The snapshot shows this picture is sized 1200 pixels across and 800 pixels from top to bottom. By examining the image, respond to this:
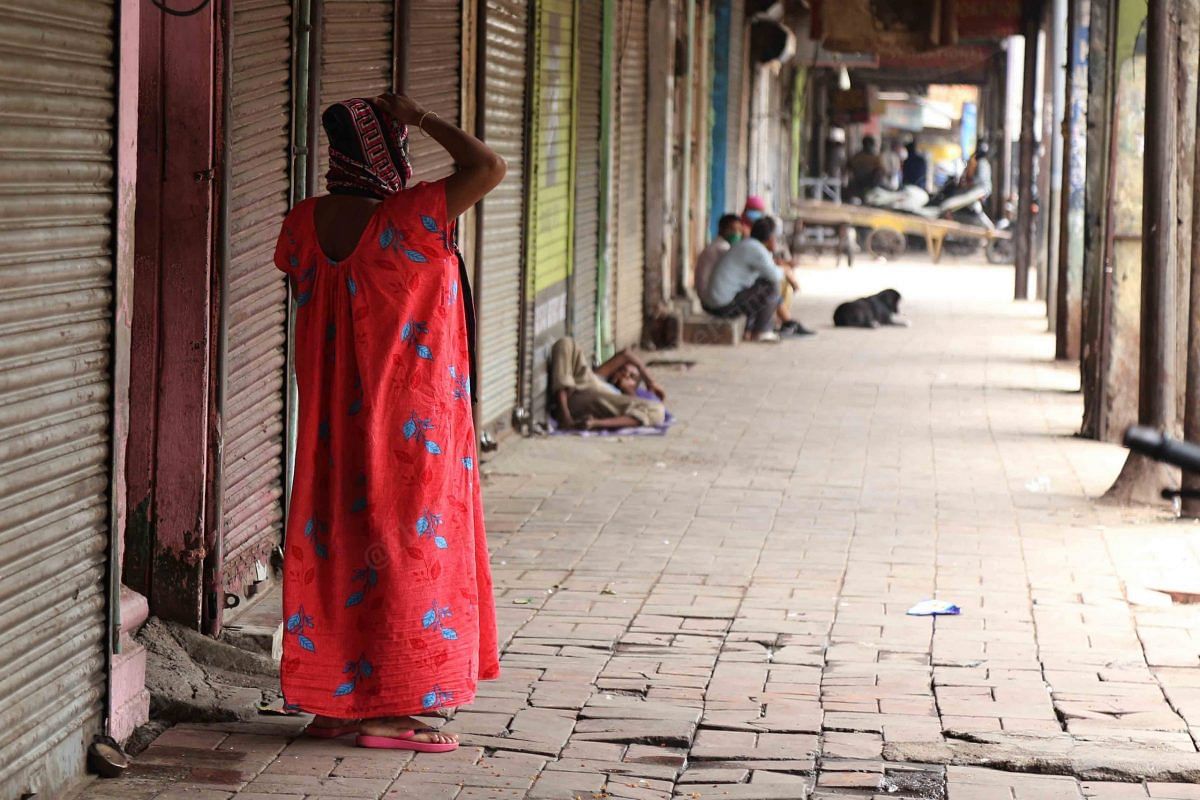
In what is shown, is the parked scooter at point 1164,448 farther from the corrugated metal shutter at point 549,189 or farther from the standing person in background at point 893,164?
the standing person in background at point 893,164

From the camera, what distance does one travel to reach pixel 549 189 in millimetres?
10727

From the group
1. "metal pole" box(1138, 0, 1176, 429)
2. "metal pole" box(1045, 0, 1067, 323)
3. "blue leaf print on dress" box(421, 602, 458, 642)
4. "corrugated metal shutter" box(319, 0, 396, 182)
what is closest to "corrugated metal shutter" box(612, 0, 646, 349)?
"metal pole" box(1045, 0, 1067, 323)

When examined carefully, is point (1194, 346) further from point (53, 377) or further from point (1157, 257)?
point (53, 377)

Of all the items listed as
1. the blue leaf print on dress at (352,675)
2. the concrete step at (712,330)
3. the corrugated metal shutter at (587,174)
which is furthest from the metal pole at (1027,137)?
the blue leaf print on dress at (352,675)

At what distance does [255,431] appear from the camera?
5.77 m

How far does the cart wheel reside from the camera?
29.8 meters

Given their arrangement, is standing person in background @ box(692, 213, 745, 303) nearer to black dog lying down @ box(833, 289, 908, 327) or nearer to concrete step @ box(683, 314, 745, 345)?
concrete step @ box(683, 314, 745, 345)

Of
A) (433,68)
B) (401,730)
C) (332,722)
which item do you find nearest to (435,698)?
(401,730)

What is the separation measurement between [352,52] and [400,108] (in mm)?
2285

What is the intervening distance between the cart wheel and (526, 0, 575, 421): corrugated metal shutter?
19.1 meters

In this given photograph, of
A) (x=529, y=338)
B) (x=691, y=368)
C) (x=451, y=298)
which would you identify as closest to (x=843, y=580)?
(x=451, y=298)

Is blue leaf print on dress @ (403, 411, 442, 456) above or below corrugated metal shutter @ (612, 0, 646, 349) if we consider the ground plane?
below

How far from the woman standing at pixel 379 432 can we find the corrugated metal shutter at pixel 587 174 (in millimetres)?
7131

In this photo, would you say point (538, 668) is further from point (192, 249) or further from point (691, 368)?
point (691, 368)
